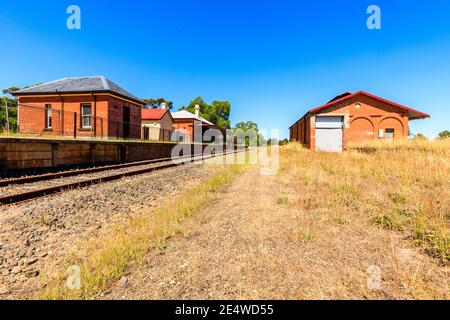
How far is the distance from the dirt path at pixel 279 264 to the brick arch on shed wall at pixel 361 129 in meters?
19.7

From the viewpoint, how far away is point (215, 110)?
296 feet

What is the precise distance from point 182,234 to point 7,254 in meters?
2.31

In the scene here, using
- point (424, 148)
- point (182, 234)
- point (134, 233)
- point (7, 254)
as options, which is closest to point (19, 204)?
point (7, 254)

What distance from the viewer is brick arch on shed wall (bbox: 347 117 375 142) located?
20672 mm

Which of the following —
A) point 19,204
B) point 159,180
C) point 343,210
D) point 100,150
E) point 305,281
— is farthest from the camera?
point 100,150

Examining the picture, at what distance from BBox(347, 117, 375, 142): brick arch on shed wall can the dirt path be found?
774 inches

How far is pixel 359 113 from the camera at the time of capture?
2072 cm

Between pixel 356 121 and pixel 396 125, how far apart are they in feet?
11.5

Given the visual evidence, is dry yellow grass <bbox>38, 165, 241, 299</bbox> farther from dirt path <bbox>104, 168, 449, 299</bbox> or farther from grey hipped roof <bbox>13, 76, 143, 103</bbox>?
grey hipped roof <bbox>13, 76, 143, 103</bbox>

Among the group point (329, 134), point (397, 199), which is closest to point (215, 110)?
point (329, 134)

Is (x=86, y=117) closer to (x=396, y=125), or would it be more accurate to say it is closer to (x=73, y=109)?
(x=73, y=109)

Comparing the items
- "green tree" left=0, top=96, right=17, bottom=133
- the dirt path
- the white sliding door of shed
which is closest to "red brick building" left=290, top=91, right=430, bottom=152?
the white sliding door of shed

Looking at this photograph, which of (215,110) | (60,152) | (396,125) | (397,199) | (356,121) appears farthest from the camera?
(215,110)

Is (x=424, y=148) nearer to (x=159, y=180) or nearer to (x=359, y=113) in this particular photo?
(x=359, y=113)
